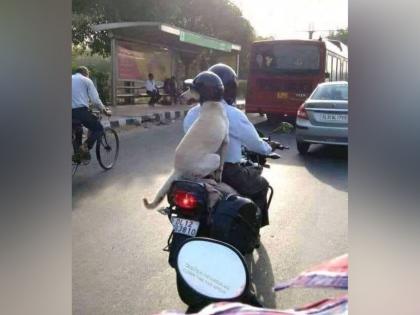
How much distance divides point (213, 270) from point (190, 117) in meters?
0.75

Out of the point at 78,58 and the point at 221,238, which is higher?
the point at 78,58

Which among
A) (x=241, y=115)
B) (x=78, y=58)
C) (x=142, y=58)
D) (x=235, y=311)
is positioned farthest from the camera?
(x=142, y=58)

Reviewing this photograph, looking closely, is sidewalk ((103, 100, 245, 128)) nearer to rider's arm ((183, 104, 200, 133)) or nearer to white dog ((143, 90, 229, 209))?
rider's arm ((183, 104, 200, 133))

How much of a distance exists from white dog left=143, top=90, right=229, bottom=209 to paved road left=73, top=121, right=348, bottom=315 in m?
0.17

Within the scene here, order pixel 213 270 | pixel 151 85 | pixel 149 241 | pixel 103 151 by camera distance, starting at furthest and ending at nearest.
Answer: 1. pixel 103 151
2. pixel 151 85
3. pixel 149 241
4. pixel 213 270

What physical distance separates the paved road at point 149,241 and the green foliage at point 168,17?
0.45 m

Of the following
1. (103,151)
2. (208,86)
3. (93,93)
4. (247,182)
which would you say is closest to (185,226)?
(247,182)

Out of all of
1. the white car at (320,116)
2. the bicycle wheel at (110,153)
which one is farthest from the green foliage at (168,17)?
the bicycle wheel at (110,153)

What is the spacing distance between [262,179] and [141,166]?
767 mm

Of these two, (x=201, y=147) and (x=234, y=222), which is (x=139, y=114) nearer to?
(x=201, y=147)

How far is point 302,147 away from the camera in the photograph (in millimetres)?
3096

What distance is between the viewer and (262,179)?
2.23 metres
